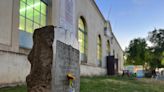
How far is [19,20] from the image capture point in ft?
43.3

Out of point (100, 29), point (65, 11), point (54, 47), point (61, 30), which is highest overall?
point (100, 29)

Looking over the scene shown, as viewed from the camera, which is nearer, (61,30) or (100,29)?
(61,30)

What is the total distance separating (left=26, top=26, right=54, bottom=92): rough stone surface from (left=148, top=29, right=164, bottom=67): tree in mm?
46333

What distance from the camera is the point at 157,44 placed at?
5053 centimetres

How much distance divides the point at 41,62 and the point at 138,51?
5554cm

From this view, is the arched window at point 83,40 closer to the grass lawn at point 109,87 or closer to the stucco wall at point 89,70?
the stucco wall at point 89,70

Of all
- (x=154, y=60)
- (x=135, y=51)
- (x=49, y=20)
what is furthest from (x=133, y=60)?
(x=49, y=20)

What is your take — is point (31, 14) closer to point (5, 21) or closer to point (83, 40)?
point (5, 21)

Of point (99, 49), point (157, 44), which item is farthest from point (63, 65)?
point (157, 44)

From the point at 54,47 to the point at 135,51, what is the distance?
55.8m

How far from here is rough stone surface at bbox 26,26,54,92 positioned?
4.63 meters

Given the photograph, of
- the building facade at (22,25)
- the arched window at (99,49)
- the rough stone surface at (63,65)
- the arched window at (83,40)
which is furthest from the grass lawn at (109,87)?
the arched window at (99,49)

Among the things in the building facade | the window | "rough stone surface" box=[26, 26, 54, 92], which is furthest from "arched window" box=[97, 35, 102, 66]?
"rough stone surface" box=[26, 26, 54, 92]

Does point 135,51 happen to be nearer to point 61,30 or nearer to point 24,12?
point 24,12
